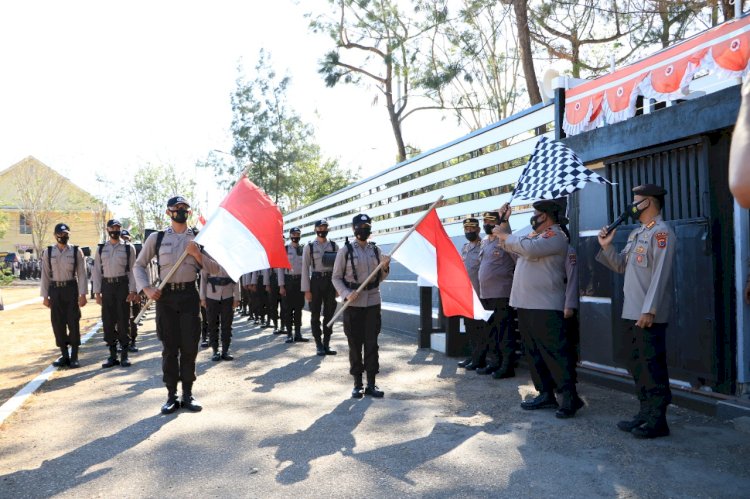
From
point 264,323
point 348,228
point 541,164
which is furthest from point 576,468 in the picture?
point 348,228

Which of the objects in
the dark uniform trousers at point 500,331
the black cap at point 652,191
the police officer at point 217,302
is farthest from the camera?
the police officer at point 217,302

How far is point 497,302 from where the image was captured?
25.9 feet

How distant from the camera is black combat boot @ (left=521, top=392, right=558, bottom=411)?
6.01m

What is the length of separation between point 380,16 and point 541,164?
1998 cm

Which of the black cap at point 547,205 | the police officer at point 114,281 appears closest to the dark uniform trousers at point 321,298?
the police officer at point 114,281

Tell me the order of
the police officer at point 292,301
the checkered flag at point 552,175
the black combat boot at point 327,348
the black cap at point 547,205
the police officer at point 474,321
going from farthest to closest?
the police officer at point 292,301 → the black combat boot at point 327,348 → the police officer at point 474,321 → the black cap at point 547,205 → the checkered flag at point 552,175

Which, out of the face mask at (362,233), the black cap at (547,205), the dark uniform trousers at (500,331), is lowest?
the dark uniform trousers at (500,331)

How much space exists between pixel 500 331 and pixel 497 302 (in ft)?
1.20

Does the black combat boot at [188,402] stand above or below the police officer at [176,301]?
below

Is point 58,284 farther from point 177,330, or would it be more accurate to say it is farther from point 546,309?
point 546,309

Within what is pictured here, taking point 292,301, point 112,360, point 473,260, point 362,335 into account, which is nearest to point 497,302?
point 473,260

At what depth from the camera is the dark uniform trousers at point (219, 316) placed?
10000mm

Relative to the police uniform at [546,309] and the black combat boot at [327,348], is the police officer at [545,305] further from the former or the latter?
the black combat boot at [327,348]

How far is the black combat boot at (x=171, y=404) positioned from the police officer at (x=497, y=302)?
3.76 metres
